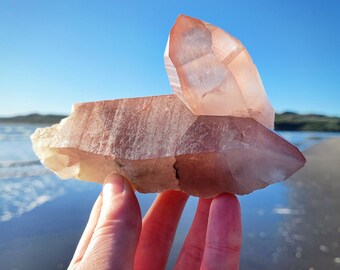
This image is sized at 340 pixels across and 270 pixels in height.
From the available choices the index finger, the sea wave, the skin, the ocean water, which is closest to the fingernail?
the skin

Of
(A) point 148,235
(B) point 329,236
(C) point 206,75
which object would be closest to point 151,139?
(C) point 206,75

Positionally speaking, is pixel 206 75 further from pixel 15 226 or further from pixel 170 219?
pixel 15 226

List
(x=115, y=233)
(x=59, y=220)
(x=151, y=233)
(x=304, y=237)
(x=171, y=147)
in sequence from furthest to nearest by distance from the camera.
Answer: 1. (x=59, y=220)
2. (x=304, y=237)
3. (x=151, y=233)
4. (x=171, y=147)
5. (x=115, y=233)

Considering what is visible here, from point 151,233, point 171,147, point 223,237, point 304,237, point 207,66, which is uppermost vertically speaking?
point 207,66

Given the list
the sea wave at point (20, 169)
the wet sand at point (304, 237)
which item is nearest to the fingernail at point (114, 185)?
the wet sand at point (304, 237)

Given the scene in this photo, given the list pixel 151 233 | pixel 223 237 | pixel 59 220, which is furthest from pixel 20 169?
pixel 223 237

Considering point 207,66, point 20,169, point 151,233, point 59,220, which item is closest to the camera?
point 207,66

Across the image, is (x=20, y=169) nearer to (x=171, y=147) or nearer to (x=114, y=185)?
(x=114, y=185)
